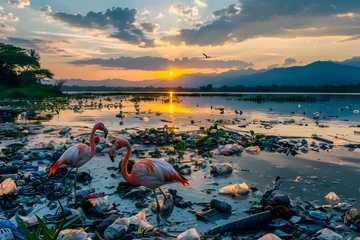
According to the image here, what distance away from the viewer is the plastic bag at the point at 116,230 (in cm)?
441

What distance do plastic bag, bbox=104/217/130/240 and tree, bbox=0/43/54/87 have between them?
60.3m

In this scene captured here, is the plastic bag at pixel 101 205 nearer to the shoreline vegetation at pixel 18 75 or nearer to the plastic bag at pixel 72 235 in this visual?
the plastic bag at pixel 72 235

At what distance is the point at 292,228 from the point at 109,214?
11.3ft

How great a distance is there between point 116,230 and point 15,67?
2550 inches

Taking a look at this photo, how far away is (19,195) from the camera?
20.9ft

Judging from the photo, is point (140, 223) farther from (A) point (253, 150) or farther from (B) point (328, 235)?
(A) point (253, 150)

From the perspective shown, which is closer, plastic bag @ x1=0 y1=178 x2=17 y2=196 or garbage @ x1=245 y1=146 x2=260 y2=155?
plastic bag @ x1=0 y1=178 x2=17 y2=196

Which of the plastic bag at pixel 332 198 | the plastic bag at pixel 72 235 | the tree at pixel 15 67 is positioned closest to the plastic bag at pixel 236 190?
the plastic bag at pixel 332 198

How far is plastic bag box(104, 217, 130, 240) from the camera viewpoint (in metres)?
4.41

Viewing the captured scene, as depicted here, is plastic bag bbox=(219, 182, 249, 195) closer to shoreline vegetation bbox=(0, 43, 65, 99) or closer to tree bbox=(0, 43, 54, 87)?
shoreline vegetation bbox=(0, 43, 65, 99)

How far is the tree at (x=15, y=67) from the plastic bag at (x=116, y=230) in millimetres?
60328

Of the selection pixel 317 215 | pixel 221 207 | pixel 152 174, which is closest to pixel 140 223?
pixel 152 174

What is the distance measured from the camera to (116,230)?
14.6 ft

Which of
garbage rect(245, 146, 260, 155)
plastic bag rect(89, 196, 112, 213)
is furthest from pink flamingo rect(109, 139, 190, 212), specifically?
garbage rect(245, 146, 260, 155)
